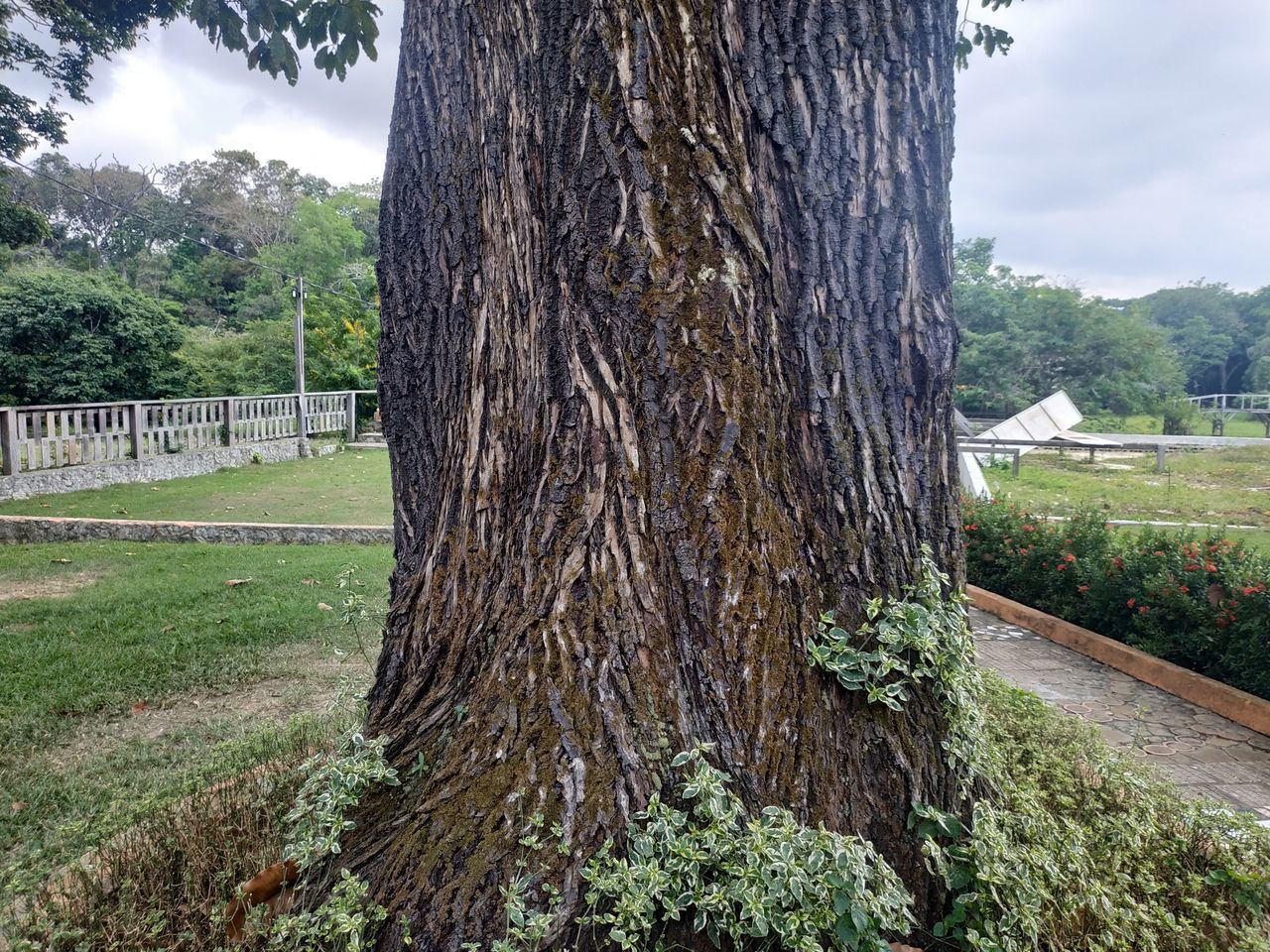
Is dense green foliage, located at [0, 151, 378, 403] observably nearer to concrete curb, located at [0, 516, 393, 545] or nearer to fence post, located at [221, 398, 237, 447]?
fence post, located at [221, 398, 237, 447]

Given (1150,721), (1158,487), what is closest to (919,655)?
(1150,721)

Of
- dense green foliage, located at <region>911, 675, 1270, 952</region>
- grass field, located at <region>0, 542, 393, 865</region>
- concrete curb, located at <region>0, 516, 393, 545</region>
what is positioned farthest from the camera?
concrete curb, located at <region>0, 516, 393, 545</region>

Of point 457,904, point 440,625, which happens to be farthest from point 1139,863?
point 440,625

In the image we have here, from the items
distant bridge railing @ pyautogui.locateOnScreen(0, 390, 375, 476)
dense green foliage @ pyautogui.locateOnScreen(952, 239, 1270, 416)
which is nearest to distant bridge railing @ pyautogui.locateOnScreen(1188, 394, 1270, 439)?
dense green foliage @ pyautogui.locateOnScreen(952, 239, 1270, 416)

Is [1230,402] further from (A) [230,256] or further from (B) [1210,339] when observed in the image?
(A) [230,256]

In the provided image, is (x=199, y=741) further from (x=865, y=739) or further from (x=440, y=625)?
(x=865, y=739)

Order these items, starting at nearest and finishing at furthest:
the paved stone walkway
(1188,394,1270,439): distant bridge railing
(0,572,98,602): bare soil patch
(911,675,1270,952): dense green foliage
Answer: (911,675,1270,952): dense green foliage, the paved stone walkway, (0,572,98,602): bare soil patch, (1188,394,1270,439): distant bridge railing

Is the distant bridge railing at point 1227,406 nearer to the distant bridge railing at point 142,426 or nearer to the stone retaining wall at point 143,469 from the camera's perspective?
the distant bridge railing at point 142,426

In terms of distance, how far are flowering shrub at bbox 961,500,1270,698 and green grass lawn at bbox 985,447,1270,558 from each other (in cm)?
144

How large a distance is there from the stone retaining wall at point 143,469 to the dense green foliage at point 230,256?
2807 millimetres

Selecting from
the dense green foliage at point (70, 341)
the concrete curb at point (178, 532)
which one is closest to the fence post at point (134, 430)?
the dense green foliage at point (70, 341)

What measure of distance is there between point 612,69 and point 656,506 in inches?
35.6

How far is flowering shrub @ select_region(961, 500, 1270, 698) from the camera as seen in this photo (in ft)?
12.1

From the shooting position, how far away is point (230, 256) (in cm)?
2212
